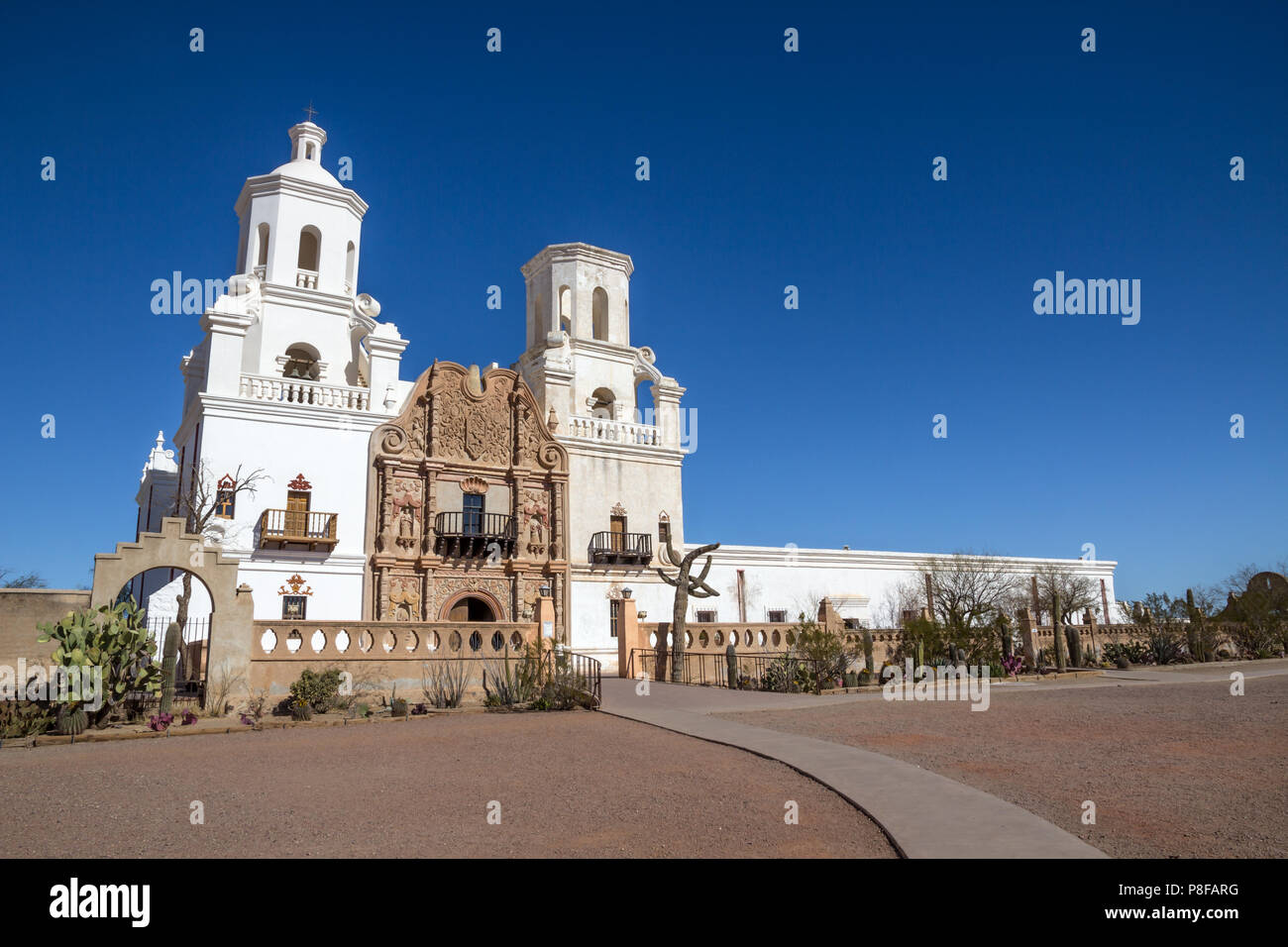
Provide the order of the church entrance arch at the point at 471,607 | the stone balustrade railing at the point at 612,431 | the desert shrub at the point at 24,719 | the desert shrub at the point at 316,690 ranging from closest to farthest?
the desert shrub at the point at 24,719 → the desert shrub at the point at 316,690 → the church entrance arch at the point at 471,607 → the stone balustrade railing at the point at 612,431

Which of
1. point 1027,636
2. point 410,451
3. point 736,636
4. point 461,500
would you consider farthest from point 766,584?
point 410,451

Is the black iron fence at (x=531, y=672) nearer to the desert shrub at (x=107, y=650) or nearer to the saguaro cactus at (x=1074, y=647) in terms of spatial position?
the desert shrub at (x=107, y=650)

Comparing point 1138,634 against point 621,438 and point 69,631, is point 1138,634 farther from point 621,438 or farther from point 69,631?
point 69,631

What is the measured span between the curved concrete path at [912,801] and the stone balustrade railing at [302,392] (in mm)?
19287

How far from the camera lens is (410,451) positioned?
29422 mm

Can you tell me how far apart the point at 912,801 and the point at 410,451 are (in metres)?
24.8

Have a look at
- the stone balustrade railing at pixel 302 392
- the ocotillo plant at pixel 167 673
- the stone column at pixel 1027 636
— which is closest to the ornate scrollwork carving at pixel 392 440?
the stone balustrade railing at pixel 302 392

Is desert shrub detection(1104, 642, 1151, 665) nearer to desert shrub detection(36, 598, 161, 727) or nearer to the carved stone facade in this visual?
the carved stone facade

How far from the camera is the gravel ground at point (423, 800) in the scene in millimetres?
6355

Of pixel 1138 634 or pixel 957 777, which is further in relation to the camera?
pixel 1138 634

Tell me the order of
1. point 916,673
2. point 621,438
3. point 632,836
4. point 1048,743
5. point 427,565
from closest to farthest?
point 632,836 → point 1048,743 → point 916,673 → point 427,565 → point 621,438
